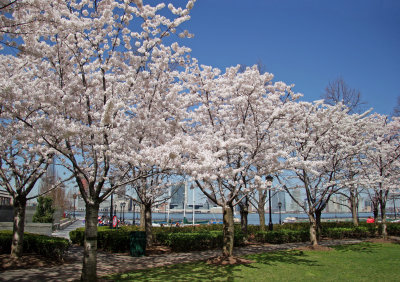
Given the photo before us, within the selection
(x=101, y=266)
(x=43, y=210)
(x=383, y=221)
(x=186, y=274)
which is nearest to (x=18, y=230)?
(x=101, y=266)

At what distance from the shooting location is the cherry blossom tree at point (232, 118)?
11.0m

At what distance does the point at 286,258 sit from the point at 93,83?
398 inches

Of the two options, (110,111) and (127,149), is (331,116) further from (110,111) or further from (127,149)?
(110,111)

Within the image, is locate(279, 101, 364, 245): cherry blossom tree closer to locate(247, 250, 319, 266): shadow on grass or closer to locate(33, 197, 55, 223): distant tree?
locate(247, 250, 319, 266): shadow on grass

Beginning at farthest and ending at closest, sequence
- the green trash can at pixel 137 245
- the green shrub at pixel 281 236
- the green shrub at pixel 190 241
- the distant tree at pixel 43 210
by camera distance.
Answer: the distant tree at pixel 43 210 → the green shrub at pixel 281 236 → the green shrub at pixel 190 241 → the green trash can at pixel 137 245

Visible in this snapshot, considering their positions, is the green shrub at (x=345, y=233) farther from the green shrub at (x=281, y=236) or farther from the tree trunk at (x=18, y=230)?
the tree trunk at (x=18, y=230)

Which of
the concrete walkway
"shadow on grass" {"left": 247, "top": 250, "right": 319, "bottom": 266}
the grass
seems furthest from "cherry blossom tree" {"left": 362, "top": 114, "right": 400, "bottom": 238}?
the concrete walkway

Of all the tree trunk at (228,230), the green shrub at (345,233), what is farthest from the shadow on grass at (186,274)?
the green shrub at (345,233)

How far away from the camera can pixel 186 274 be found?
8.97 m

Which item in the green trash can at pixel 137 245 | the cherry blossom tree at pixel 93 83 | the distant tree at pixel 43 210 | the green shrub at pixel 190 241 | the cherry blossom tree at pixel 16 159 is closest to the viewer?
the cherry blossom tree at pixel 93 83

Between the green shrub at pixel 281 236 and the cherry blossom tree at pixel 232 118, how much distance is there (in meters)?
7.88

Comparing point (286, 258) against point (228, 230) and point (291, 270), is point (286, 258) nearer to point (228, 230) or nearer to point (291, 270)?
point (291, 270)

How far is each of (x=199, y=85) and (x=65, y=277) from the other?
855cm

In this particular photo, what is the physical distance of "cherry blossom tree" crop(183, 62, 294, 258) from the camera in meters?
11.0
